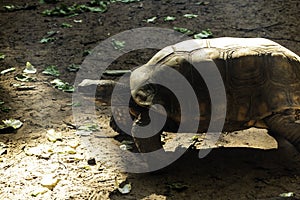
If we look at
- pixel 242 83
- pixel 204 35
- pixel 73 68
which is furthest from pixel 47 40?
pixel 242 83

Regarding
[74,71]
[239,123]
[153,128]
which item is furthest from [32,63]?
[239,123]

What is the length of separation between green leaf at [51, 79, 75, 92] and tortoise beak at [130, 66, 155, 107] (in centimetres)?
180

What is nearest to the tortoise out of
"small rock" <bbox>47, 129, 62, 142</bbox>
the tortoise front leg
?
the tortoise front leg

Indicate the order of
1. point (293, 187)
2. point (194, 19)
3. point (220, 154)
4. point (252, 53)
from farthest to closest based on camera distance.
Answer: point (194, 19) → point (220, 154) → point (252, 53) → point (293, 187)

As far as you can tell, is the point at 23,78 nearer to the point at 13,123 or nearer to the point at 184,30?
the point at 13,123

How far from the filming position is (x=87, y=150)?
4.95 meters

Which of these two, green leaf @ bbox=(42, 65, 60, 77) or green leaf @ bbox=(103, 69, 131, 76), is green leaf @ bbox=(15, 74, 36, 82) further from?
green leaf @ bbox=(103, 69, 131, 76)

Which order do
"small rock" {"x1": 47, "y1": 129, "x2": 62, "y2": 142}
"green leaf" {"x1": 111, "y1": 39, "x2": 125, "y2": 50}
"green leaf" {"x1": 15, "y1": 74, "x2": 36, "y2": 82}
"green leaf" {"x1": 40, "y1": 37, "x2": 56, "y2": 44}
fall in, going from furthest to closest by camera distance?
1. "green leaf" {"x1": 40, "y1": 37, "x2": 56, "y2": 44}
2. "green leaf" {"x1": 111, "y1": 39, "x2": 125, "y2": 50}
3. "green leaf" {"x1": 15, "y1": 74, "x2": 36, "y2": 82}
4. "small rock" {"x1": 47, "y1": 129, "x2": 62, "y2": 142}

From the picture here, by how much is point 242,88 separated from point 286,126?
568 millimetres

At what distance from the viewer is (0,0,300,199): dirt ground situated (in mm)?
4219

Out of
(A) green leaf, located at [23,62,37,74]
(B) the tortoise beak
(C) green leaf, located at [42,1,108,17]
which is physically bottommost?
(A) green leaf, located at [23,62,37,74]

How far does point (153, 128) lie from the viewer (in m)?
4.51

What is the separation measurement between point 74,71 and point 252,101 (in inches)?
129

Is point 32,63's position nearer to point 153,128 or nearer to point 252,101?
point 153,128
